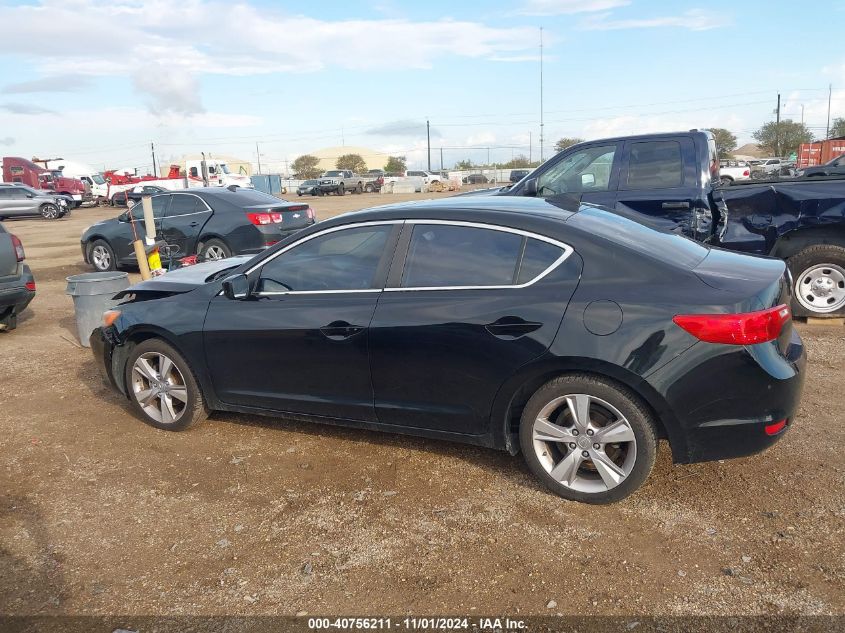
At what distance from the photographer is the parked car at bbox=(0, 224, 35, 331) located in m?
7.39

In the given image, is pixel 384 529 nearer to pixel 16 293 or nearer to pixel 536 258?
pixel 536 258

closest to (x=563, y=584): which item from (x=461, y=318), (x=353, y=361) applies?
(x=461, y=318)

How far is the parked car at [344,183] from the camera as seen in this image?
155ft

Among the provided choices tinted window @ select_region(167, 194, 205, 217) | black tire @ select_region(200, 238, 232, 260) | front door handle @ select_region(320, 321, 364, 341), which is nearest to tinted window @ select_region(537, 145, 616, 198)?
front door handle @ select_region(320, 321, 364, 341)

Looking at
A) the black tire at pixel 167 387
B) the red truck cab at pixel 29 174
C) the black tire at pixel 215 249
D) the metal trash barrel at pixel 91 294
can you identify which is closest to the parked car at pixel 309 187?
the red truck cab at pixel 29 174

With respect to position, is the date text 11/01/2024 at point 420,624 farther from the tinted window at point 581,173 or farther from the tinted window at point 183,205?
the tinted window at point 183,205

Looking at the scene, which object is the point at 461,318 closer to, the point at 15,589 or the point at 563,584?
the point at 563,584

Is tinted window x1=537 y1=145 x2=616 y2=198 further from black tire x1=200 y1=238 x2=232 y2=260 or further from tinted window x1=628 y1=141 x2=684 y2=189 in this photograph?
black tire x1=200 y1=238 x2=232 y2=260

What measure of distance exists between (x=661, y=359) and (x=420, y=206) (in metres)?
1.66

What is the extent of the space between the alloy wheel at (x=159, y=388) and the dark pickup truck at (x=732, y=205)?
4.01 metres

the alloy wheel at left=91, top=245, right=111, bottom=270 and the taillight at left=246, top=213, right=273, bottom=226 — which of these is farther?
the alloy wheel at left=91, top=245, right=111, bottom=270

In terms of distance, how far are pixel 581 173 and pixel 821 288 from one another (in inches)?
103

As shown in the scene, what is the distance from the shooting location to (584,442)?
3.48 meters

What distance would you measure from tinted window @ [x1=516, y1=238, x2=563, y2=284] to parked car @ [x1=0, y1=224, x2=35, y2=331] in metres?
6.15
